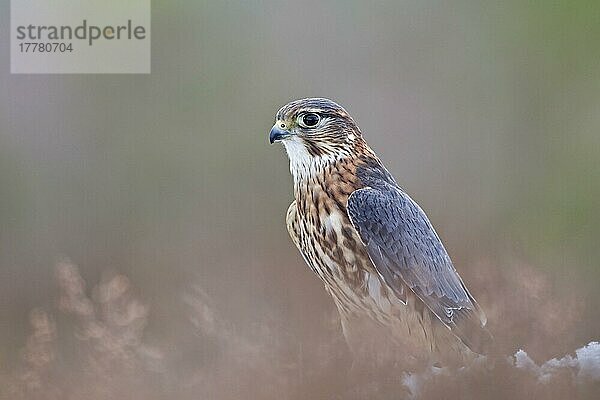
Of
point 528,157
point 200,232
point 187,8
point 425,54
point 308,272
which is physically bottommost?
point 308,272

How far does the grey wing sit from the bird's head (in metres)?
0.14

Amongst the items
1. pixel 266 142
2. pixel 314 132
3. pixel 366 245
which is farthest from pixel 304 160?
pixel 266 142

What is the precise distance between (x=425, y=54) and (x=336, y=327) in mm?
1079

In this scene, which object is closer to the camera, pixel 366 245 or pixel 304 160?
pixel 366 245

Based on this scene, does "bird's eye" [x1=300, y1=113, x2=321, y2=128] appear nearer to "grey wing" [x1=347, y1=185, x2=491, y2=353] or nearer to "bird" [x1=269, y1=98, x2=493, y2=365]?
"bird" [x1=269, y1=98, x2=493, y2=365]

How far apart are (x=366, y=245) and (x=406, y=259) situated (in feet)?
0.32

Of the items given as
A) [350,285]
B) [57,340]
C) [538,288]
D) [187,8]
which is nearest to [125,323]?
[57,340]

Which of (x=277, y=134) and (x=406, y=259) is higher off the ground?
(x=277, y=134)

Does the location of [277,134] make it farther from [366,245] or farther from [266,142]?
[266,142]

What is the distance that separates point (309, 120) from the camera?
2135 mm

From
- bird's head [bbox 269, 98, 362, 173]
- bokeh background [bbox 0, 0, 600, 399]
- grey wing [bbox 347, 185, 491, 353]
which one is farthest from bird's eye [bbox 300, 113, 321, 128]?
bokeh background [bbox 0, 0, 600, 399]

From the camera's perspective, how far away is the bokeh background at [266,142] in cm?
262

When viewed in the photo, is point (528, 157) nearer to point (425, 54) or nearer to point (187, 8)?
point (425, 54)

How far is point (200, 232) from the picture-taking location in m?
2.68
